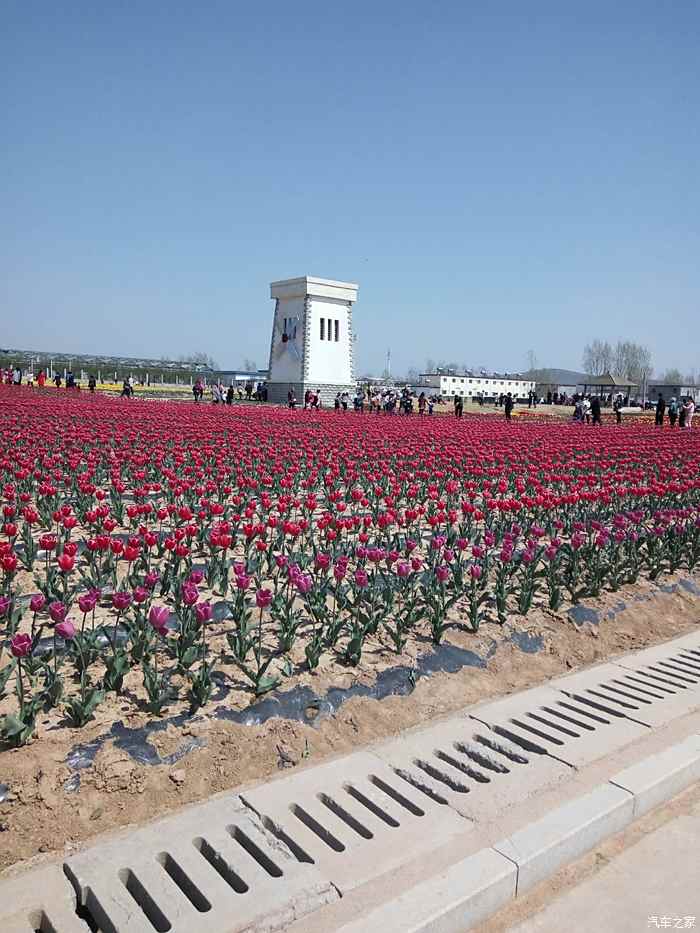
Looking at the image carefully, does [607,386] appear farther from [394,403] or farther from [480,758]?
[480,758]

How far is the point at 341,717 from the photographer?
497 centimetres

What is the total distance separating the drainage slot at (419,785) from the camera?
4102mm

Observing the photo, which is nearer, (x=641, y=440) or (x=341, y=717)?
(x=341, y=717)

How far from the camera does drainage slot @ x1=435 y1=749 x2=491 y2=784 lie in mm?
4352

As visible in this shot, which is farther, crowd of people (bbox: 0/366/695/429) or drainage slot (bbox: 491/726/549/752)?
crowd of people (bbox: 0/366/695/429)

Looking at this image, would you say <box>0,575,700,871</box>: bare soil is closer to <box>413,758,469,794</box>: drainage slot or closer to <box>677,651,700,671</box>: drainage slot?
<box>413,758,469,794</box>: drainage slot

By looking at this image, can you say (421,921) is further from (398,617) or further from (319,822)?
(398,617)

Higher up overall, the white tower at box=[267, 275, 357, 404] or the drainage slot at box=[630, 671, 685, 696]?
the white tower at box=[267, 275, 357, 404]

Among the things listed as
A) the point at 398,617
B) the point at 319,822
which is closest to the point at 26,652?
the point at 319,822

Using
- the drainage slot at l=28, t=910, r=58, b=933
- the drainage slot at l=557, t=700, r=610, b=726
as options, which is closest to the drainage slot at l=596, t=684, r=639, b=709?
the drainage slot at l=557, t=700, r=610, b=726

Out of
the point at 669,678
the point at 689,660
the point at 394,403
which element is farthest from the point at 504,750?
the point at 394,403

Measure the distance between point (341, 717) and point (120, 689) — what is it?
1503 mm

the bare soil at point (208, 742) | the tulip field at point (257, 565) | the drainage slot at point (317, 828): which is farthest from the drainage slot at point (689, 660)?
the drainage slot at point (317, 828)

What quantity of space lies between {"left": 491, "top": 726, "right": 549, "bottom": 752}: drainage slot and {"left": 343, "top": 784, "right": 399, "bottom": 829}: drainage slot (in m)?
1.08
